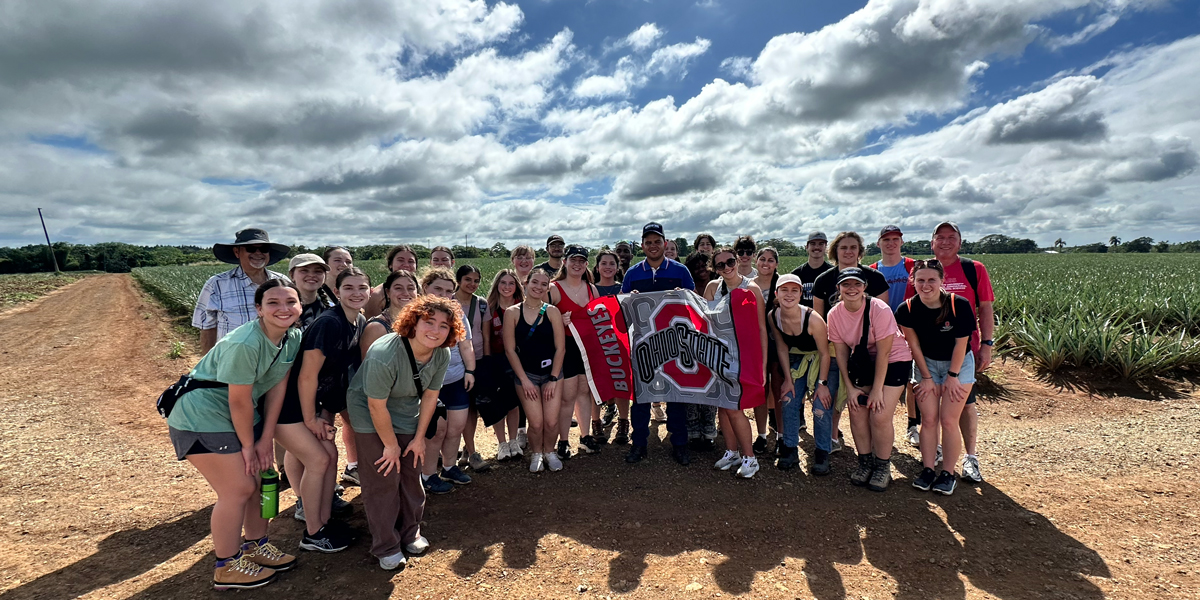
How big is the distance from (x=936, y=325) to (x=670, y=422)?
2.63 metres

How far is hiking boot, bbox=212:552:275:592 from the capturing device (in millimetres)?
3213

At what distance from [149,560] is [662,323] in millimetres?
4606

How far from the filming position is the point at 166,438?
616 centimetres

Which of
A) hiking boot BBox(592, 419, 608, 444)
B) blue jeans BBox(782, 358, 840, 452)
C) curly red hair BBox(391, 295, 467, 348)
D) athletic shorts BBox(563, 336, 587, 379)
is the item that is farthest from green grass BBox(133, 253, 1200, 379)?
curly red hair BBox(391, 295, 467, 348)

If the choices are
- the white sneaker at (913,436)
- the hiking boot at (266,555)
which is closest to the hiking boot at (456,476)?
the hiking boot at (266,555)

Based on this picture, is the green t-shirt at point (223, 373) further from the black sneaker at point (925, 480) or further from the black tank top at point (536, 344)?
the black sneaker at point (925, 480)

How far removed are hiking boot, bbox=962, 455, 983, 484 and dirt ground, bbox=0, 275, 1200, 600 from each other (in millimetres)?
96

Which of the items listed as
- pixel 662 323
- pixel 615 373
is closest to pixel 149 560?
pixel 615 373

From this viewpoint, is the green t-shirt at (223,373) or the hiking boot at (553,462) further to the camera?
the hiking boot at (553,462)

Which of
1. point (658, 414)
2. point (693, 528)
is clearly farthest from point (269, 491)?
point (658, 414)

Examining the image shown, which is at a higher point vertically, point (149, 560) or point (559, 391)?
point (559, 391)

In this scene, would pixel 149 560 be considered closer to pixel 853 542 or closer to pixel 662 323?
pixel 662 323

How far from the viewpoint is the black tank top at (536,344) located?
4931 mm

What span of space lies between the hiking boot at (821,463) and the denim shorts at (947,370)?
124 cm
